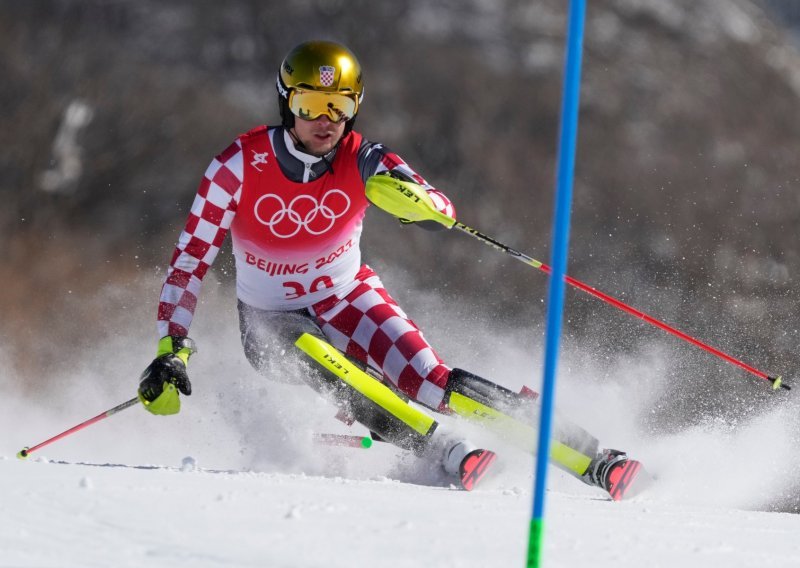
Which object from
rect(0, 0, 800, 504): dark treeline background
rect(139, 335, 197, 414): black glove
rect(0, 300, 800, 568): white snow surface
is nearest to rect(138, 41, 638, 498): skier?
rect(139, 335, 197, 414): black glove

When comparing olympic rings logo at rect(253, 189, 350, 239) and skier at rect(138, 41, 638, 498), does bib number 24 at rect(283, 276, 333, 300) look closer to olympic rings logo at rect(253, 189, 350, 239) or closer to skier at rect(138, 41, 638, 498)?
skier at rect(138, 41, 638, 498)

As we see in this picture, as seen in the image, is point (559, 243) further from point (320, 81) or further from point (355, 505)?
point (320, 81)

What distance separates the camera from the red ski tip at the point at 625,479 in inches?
124

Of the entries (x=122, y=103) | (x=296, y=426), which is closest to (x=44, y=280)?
(x=122, y=103)

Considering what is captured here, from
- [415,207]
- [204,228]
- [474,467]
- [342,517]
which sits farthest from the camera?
[204,228]

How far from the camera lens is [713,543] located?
225 cm

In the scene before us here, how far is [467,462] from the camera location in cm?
314

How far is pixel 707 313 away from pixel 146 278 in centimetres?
691

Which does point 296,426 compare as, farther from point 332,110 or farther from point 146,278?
point 146,278

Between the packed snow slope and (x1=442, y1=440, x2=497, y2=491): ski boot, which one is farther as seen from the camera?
(x1=442, y1=440, x2=497, y2=491): ski boot

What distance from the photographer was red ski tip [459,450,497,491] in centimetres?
312

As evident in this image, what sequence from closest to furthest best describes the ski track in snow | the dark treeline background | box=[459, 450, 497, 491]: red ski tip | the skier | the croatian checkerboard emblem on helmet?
the ski track in snow → box=[459, 450, 497, 491]: red ski tip → the skier → the croatian checkerboard emblem on helmet → the dark treeline background

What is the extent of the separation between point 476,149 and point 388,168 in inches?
425

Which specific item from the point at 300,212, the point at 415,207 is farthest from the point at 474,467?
the point at 300,212
